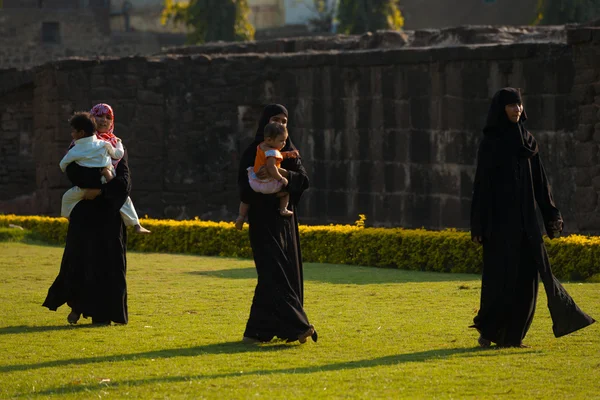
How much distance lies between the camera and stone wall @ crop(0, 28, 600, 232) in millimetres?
16531

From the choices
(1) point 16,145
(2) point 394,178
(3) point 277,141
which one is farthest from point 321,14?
(3) point 277,141

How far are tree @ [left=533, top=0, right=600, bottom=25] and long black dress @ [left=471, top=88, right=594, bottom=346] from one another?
928 inches

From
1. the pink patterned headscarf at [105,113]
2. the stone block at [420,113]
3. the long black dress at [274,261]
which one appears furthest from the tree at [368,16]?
the long black dress at [274,261]

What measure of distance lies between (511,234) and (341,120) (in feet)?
33.3

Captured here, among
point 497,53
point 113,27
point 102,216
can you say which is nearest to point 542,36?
point 497,53

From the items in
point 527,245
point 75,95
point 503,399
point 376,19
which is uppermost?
point 376,19

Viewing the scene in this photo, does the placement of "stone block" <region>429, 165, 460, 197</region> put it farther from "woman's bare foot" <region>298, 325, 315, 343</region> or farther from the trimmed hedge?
"woman's bare foot" <region>298, 325, 315, 343</region>

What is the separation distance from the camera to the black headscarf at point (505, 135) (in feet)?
30.0

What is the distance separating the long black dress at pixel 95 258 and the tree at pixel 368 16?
88.9 feet

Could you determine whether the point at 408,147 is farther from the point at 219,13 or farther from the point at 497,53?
the point at 219,13

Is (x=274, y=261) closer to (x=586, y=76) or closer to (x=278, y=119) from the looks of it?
(x=278, y=119)

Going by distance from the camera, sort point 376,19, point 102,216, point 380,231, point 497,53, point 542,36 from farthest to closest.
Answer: point 376,19
point 542,36
point 497,53
point 380,231
point 102,216

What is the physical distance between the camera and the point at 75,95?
20547 millimetres

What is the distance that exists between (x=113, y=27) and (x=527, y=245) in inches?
1499
